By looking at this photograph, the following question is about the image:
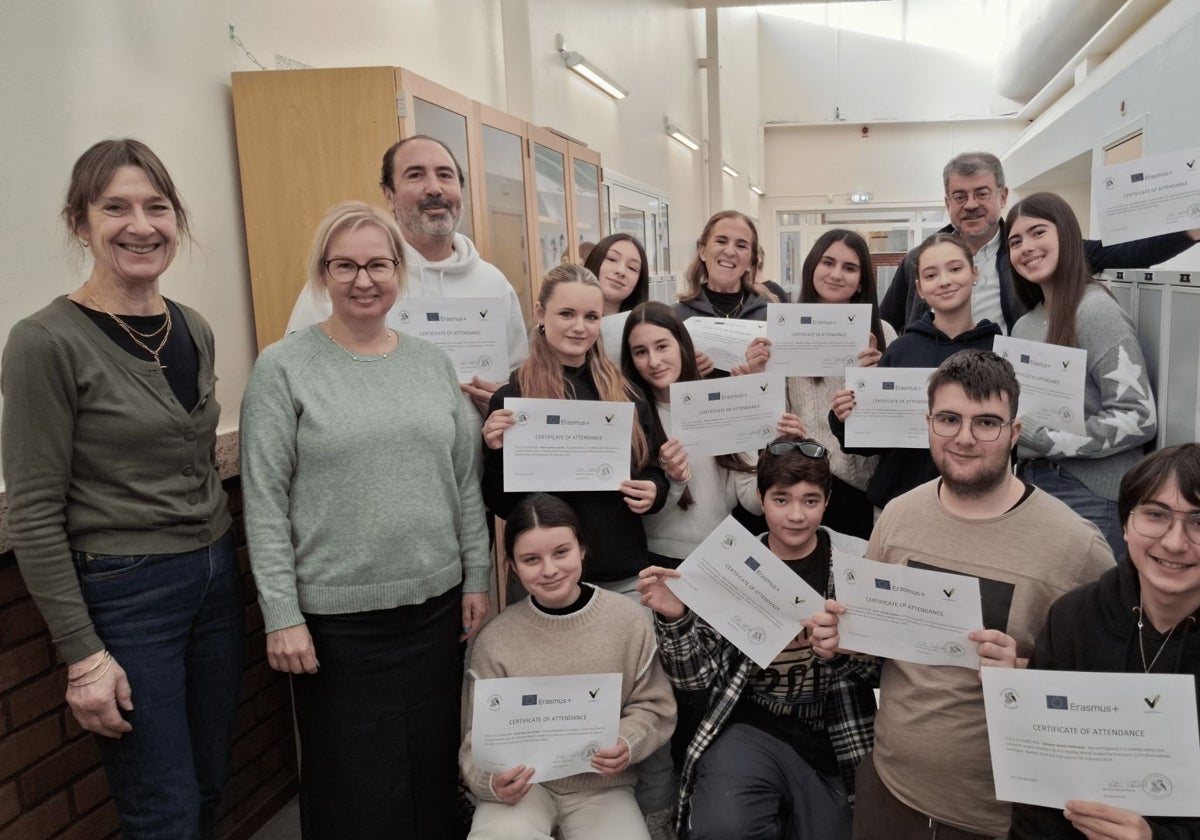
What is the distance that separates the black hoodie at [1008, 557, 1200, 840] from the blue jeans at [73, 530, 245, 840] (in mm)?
1709

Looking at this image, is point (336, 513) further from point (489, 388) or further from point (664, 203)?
point (664, 203)

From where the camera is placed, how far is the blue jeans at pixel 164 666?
164cm

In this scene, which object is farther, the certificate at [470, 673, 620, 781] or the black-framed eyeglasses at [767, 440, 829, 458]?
the black-framed eyeglasses at [767, 440, 829, 458]

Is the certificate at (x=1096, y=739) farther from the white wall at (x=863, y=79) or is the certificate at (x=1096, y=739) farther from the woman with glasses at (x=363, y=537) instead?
the white wall at (x=863, y=79)

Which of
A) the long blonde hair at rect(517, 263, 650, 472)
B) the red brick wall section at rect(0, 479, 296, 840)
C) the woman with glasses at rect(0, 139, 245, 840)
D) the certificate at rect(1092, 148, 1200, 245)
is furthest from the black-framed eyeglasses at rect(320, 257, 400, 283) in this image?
the certificate at rect(1092, 148, 1200, 245)

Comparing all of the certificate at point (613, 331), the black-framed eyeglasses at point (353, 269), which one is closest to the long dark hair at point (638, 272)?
the certificate at point (613, 331)

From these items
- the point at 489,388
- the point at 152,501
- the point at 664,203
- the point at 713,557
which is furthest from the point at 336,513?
the point at 664,203

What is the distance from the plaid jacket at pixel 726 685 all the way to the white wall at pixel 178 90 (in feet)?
5.33

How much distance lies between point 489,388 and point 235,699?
3.51 ft

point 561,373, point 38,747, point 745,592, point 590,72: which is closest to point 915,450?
point 745,592

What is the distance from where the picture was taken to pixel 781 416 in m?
2.47

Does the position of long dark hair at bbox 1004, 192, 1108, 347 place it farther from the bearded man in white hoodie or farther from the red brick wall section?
the red brick wall section

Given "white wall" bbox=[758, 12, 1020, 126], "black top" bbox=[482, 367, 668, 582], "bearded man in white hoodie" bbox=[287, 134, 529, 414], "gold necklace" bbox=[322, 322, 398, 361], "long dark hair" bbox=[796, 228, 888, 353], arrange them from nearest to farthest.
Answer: "gold necklace" bbox=[322, 322, 398, 361]
"black top" bbox=[482, 367, 668, 582]
"bearded man in white hoodie" bbox=[287, 134, 529, 414]
"long dark hair" bbox=[796, 228, 888, 353]
"white wall" bbox=[758, 12, 1020, 126]

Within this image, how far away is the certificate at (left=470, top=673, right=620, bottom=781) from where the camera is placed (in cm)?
194
